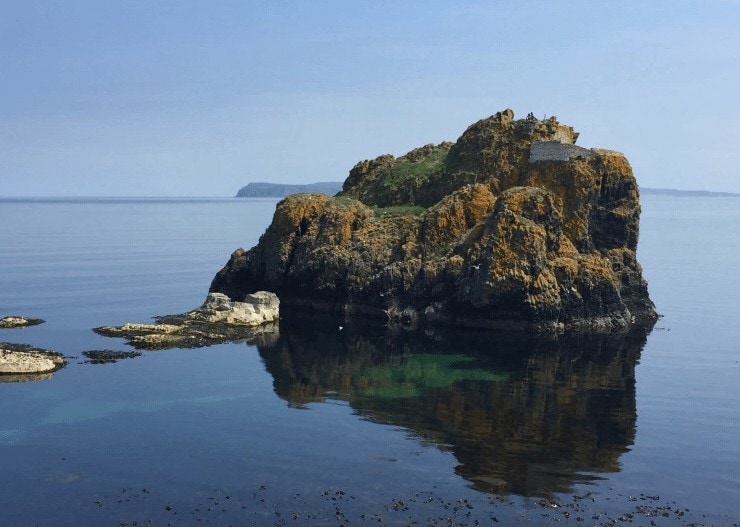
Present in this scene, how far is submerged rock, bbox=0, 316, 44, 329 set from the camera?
248 feet

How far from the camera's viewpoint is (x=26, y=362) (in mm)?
59000

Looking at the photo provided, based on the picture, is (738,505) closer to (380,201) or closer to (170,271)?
(380,201)

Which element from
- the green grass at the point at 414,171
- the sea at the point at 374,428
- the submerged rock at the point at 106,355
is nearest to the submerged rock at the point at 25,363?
the sea at the point at 374,428

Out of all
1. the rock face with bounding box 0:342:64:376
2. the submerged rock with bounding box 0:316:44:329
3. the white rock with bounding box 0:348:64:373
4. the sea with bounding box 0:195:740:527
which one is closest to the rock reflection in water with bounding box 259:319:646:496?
the sea with bounding box 0:195:740:527

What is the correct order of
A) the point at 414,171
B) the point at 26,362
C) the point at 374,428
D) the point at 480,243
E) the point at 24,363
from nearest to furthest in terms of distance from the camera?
the point at 374,428 < the point at 24,363 < the point at 26,362 < the point at 480,243 < the point at 414,171

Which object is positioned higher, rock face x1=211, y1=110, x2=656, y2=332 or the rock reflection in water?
rock face x1=211, y1=110, x2=656, y2=332

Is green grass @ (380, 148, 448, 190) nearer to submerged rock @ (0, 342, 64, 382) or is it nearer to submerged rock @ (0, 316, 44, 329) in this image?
submerged rock @ (0, 316, 44, 329)

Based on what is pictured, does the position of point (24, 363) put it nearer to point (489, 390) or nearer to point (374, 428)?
point (374, 428)

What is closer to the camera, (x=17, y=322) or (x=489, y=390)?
(x=489, y=390)

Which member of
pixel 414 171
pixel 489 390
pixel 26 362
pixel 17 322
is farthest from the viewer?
pixel 414 171

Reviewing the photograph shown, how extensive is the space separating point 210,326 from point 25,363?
66.3ft

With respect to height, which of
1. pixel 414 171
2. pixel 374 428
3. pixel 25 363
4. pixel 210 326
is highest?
pixel 414 171

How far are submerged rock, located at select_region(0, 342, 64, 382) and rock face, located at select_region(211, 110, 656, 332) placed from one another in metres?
33.2

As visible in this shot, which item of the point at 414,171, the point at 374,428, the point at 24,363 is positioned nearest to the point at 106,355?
the point at 24,363
